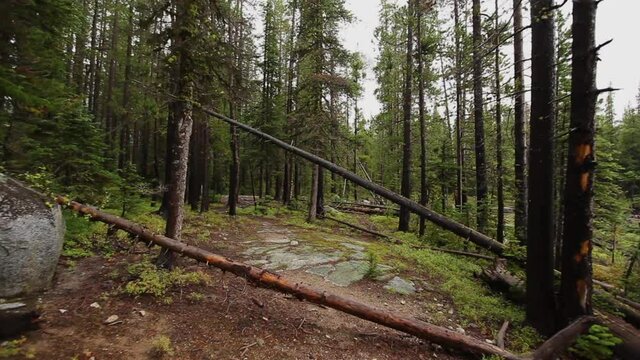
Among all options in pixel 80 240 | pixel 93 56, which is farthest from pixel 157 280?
pixel 93 56

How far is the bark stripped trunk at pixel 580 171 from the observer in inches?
198

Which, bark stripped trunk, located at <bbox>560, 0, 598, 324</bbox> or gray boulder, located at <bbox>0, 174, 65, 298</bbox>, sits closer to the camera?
gray boulder, located at <bbox>0, 174, 65, 298</bbox>

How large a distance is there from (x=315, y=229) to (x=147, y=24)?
34.0ft

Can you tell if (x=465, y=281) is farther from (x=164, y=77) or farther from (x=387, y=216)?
(x=387, y=216)

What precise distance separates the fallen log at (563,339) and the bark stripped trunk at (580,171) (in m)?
0.14

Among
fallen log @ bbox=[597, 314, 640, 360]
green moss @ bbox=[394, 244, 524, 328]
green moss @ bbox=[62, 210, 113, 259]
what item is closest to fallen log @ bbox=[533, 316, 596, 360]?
fallen log @ bbox=[597, 314, 640, 360]

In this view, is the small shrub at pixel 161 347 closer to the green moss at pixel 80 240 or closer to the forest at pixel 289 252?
the forest at pixel 289 252

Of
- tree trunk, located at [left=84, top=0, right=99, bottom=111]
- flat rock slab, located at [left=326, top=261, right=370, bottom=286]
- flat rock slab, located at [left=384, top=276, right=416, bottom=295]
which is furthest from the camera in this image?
tree trunk, located at [left=84, top=0, right=99, bottom=111]

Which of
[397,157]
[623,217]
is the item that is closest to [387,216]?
[397,157]

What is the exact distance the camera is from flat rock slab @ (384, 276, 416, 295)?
7471 millimetres

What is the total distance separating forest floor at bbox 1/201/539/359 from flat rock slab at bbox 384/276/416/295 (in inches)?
2.1

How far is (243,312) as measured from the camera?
5.61 meters

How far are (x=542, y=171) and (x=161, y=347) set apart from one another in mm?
6718

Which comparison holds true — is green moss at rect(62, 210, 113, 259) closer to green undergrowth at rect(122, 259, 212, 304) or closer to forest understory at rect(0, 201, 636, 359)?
forest understory at rect(0, 201, 636, 359)
